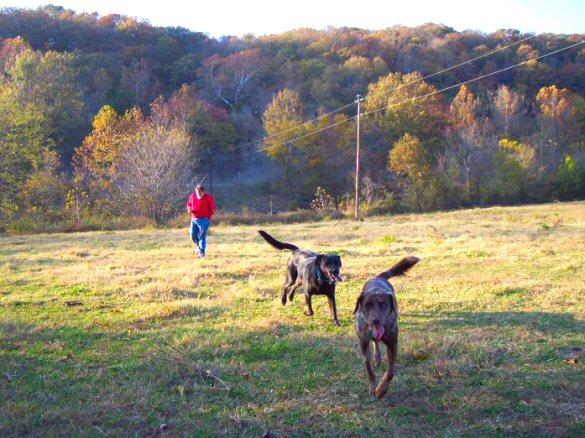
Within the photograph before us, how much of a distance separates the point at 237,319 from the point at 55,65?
157 feet

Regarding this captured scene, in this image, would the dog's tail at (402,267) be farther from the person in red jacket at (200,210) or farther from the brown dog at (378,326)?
the person in red jacket at (200,210)

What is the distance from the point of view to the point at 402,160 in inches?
1861

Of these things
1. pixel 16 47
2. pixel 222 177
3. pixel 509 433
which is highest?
pixel 16 47

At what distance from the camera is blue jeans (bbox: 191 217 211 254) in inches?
537

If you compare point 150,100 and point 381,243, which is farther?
point 150,100

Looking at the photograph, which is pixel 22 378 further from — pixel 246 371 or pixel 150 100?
pixel 150 100

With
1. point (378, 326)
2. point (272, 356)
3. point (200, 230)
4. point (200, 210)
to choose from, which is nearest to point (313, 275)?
point (272, 356)

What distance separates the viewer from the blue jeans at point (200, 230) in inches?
537

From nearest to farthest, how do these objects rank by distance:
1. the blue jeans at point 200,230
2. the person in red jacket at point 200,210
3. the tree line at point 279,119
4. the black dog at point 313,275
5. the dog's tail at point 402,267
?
the dog's tail at point 402,267 < the black dog at point 313,275 < the person in red jacket at point 200,210 < the blue jeans at point 200,230 < the tree line at point 279,119

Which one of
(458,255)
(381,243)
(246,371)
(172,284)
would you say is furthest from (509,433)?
(381,243)

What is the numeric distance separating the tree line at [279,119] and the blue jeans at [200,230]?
62.3ft

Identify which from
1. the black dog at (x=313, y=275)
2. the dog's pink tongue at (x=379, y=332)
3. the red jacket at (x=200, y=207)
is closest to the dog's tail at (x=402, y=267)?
the black dog at (x=313, y=275)

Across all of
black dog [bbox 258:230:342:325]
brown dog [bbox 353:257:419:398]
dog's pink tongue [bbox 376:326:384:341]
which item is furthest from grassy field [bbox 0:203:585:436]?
dog's pink tongue [bbox 376:326:384:341]

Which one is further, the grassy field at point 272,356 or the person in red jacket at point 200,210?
the person in red jacket at point 200,210
